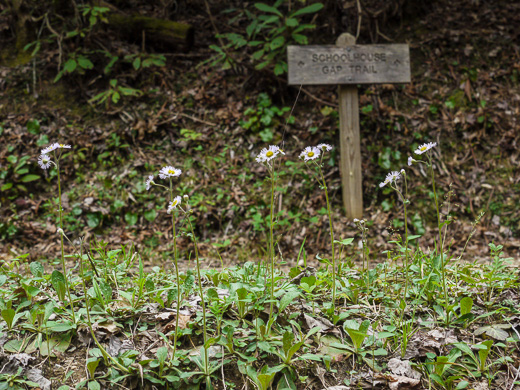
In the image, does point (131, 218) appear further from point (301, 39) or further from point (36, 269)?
point (301, 39)

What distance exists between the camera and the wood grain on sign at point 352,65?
469cm

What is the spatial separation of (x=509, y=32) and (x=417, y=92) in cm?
188

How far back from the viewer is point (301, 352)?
5.96 feet

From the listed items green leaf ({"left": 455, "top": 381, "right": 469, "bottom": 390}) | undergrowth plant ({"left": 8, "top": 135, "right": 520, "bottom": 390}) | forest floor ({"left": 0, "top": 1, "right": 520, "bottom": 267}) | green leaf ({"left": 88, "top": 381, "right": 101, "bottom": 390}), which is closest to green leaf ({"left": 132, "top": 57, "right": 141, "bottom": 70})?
forest floor ({"left": 0, "top": 1, "right": 520, "bottom": 267})

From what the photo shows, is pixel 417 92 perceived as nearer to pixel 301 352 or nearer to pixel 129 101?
pixel 129 101

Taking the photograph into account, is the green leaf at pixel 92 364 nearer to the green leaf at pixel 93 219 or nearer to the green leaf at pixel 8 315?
the green leaf at pixel 8 315

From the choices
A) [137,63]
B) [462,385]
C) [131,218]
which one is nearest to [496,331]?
[462,385]

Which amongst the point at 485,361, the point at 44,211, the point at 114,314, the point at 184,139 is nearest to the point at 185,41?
the point at 184,139

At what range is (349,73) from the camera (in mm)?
4797

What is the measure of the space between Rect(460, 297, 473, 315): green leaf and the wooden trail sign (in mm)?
2929

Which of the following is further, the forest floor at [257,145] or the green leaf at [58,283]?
the forest floor at [257,145]

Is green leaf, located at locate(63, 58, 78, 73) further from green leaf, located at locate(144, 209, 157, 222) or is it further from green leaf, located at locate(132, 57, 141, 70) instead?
green leaf, located at locate(144, 209, 157, 222)

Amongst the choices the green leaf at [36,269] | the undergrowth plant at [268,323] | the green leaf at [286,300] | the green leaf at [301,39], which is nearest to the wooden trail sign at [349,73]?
the green leaf at [301,39]

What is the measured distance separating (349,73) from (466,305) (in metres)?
3.51
